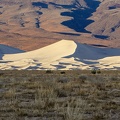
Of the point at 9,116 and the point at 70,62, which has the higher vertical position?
the point at 9,116

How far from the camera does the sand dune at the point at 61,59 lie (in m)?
134

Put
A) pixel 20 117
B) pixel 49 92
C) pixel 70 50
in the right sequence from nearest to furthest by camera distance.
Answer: pixel 20 117
pixel 49 92
pixel 70 50

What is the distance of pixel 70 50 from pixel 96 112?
151340 mm

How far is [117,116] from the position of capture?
13.7 m

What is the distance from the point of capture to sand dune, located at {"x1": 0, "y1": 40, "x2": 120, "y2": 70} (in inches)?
5275

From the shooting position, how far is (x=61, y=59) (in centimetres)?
14875

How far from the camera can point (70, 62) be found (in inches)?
5522

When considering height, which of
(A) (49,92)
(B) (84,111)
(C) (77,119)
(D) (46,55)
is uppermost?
(C) (77,119)

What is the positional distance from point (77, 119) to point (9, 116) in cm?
239

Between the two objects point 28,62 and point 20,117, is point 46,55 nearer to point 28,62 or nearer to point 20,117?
point 28,62

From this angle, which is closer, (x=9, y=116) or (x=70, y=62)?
(x=9, y=116)

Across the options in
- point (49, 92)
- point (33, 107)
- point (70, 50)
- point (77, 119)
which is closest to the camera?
point (77, 119)

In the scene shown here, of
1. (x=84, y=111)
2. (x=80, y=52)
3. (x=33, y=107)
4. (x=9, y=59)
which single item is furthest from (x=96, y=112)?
(x=80, y=52)

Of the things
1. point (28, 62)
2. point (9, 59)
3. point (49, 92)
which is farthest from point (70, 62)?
point (49, 92)
